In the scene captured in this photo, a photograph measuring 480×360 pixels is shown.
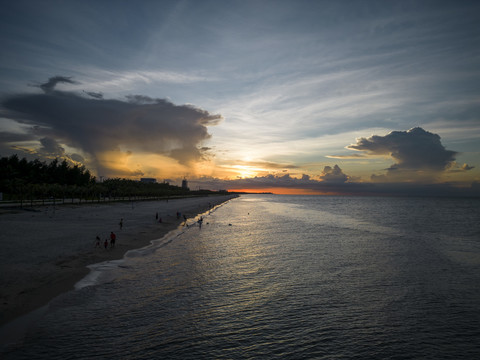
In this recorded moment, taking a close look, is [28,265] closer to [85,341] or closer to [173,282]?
[173,282]

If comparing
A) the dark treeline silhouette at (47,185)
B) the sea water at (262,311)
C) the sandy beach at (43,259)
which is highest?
the dark treeline silhouette at (47,185)

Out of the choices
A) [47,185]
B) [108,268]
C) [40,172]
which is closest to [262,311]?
[108,268]

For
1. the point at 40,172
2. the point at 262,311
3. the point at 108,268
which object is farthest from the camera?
the point at 40,172

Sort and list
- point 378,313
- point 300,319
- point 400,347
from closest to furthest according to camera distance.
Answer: point 400,347 < point 300,319 < point 378,313

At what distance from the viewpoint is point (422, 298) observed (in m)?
17.8

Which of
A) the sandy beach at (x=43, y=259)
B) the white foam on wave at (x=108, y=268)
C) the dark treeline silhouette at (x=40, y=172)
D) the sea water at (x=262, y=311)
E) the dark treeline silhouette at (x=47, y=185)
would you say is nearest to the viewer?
the sea water at (x=262, y=311)

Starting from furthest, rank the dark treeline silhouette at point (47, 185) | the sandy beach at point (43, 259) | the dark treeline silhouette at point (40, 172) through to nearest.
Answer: the dark treeline silhouette at point (40, 172) → the dark treeline silhouette at point (47, 185) → the sandy beach at point (43, 259)

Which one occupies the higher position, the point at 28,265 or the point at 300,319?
the point at 28,265

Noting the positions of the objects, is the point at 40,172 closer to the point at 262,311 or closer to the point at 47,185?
the point at 47,185

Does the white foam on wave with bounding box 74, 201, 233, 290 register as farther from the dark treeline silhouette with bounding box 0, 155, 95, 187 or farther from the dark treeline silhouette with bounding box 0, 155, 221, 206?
the dark treeline silhouette with bounding box 0, 155, 95, 187

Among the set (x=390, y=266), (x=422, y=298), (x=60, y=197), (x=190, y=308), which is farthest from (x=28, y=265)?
(x=60, y=197)

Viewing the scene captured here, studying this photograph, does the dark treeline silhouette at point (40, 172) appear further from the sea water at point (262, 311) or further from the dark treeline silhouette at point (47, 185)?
the sea water at point (262, 311)

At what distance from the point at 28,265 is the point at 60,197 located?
339 feet

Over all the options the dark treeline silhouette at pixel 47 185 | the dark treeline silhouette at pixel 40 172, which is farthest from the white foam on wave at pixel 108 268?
the dark treeline silhouette at pixel 40 172
